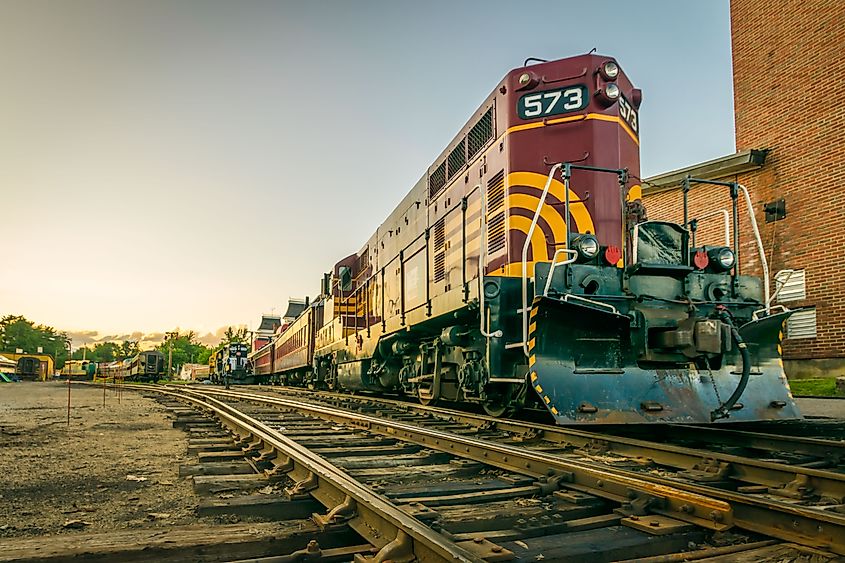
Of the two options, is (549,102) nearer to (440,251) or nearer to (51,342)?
(440,251)

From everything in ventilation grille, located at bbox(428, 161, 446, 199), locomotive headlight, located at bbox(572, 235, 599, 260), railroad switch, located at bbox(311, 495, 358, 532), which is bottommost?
railroad switch, located at bbox(311, 495, 358, 532)

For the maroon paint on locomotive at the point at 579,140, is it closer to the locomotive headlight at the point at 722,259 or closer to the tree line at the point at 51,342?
the locomotive headlight at the point at 722,259

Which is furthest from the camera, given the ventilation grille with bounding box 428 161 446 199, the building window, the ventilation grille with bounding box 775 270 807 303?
the ventilation grille with bounding box 775 270 807 303

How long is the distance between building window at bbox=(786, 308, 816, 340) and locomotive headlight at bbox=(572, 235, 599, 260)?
Result: 7295 mm

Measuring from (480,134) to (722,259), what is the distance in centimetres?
304

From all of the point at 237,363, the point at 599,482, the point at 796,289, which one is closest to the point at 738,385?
the point at 599,482

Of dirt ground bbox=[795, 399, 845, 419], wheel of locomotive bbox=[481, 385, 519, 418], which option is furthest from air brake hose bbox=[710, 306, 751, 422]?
dirt ground bbox=[795, 399, 845, 419]

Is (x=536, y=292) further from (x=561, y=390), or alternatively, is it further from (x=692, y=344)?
(x=692, y=344)

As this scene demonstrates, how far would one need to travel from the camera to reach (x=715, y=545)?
103 inches

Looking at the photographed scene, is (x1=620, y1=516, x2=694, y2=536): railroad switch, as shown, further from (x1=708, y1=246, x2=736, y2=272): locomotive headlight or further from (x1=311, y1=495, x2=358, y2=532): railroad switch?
(x1=708, y1=246, x2=736, y2=272): locomotive headlight

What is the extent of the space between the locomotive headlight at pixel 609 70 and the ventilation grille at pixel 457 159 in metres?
2.03

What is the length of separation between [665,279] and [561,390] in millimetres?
1460

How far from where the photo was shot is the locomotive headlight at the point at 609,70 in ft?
21.9

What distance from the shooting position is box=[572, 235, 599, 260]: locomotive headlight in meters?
5.64
